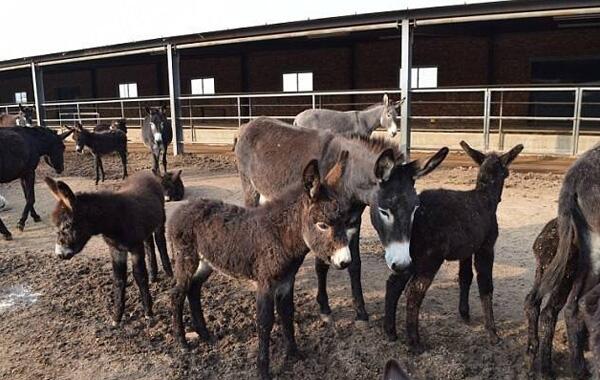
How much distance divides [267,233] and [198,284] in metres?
0.91

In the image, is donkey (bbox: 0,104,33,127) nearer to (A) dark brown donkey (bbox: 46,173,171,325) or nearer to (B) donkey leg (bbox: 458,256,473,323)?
(A) dark brown donkey (bbox: 46,173,171,325)

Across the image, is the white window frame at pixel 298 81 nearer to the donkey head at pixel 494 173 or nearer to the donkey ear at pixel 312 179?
the donkey head at pixel 494 173

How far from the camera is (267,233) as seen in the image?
11.9ft

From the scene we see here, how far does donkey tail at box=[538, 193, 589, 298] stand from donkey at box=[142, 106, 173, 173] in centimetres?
933

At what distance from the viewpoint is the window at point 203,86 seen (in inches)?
834

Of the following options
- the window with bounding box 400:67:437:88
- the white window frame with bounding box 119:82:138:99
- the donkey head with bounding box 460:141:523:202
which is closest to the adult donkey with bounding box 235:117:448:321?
the donkey head with bounding box 460:141:523:202

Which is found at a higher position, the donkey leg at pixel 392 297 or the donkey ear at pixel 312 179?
the donkey ear at pixel 312 179

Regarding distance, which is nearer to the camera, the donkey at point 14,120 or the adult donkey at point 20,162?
the adult donkey at point 20,162

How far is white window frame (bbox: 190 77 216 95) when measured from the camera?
21125mm

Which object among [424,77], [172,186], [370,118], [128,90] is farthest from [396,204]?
[128,90]

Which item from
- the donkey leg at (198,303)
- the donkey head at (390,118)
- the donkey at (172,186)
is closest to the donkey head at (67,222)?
the donkey leg at (198,303)

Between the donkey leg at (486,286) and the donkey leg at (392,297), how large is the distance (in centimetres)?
66

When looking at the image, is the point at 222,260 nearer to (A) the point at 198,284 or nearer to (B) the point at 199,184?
(A) the point at 198,284

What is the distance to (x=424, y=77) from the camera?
16.5 metres
